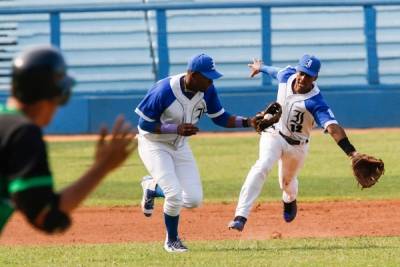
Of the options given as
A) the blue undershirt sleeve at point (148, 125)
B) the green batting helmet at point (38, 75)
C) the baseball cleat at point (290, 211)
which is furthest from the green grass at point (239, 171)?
the green batting helmet at point (38, 75)

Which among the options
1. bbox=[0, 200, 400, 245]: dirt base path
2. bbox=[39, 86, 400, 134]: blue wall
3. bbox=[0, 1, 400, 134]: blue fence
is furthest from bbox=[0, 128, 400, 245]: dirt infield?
bbox=[0, 1, 400, 134]: blue fence

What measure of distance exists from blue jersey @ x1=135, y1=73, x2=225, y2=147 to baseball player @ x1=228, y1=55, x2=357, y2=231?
3.17ft

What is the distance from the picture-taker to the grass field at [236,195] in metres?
6.68

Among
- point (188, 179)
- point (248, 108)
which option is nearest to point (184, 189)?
point (188, 179)

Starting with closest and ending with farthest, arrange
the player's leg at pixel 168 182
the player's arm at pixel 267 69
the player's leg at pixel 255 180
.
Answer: the player's leg at pixel 168 182
the player's leg at pixel 255 180
the player's arm at pixel 267 69

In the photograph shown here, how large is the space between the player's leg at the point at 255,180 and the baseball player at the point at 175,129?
595 millimetres

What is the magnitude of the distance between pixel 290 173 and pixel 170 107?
1941 millimetres

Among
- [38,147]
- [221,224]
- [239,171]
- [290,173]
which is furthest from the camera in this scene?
Answer: [239,171]

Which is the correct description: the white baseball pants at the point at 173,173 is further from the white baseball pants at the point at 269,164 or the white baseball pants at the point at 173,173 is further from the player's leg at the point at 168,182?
the white baseball pants at the point at 269,164

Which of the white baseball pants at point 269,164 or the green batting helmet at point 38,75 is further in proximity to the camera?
the white baseball pants at point 269,164

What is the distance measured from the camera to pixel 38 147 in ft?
8.94

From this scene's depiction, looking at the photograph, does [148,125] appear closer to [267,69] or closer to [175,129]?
[175,129]

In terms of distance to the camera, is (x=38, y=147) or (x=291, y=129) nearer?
(x=38, y=147)

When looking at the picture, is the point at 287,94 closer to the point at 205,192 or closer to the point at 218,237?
the point at 218,237
